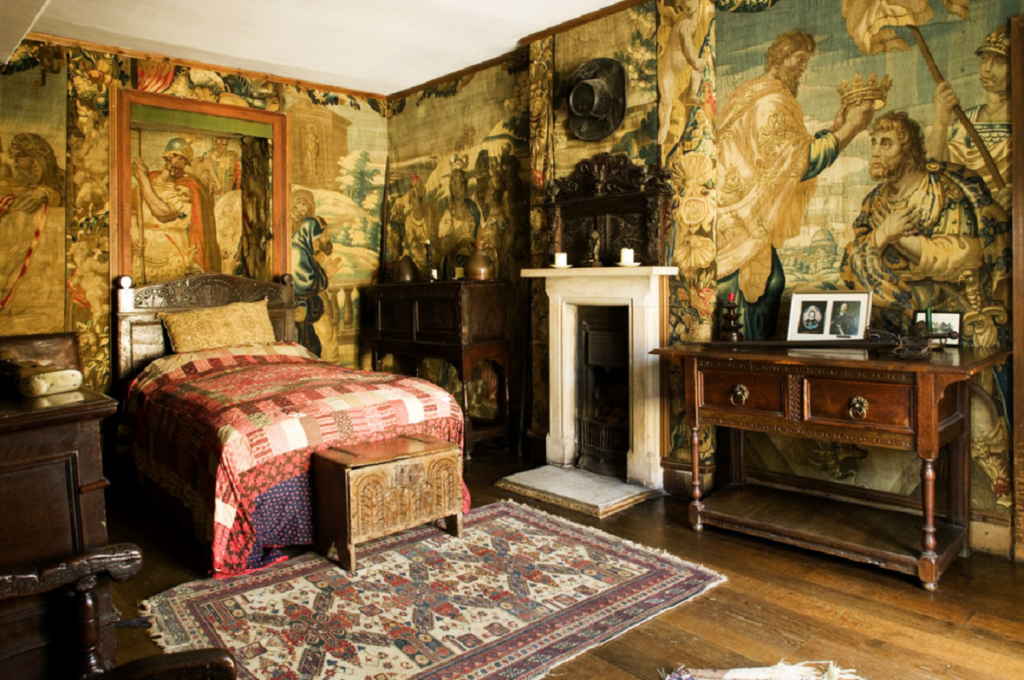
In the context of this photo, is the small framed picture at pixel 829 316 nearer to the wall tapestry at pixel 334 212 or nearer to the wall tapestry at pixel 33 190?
the wall tapestry at pixel 334 212

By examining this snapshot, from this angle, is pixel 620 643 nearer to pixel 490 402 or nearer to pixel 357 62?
pixel 490 402

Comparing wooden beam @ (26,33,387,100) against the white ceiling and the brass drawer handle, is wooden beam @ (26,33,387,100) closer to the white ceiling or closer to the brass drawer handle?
the white ceiling

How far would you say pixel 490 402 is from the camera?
5.89m

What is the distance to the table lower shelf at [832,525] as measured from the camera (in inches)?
124

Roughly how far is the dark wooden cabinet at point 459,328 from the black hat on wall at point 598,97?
Result: 1401 mm

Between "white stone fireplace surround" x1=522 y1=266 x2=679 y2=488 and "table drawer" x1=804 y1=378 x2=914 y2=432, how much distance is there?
1.24m

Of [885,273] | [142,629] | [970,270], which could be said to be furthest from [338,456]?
[970,270]

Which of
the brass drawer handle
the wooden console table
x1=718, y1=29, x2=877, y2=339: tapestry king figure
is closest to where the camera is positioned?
the wooden console table

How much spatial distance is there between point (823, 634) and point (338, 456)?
2.16m

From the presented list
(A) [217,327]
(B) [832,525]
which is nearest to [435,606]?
(B) [832,525]

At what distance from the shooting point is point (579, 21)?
475 cm

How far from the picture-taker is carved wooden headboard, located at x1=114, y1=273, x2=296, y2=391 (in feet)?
17.1

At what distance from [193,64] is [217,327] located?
2094 millimetres

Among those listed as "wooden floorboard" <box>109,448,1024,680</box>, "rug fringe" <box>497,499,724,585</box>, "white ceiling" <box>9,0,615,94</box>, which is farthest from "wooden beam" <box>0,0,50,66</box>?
"rug fringe" <box>497,499,724,585</box>
